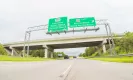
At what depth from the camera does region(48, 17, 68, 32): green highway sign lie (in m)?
32.9

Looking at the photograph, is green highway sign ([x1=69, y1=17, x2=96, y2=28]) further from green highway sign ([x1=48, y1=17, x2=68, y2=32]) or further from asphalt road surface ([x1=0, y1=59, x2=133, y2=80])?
asphalt road surface ([x1=0, y1=59, x2=133, y2=80])

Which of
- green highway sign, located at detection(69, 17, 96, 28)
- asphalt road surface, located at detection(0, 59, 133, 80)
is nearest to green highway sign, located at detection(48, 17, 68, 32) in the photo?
green highway sign, located at detection(69, 17, 96, 28)

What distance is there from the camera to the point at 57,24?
33.3 meters

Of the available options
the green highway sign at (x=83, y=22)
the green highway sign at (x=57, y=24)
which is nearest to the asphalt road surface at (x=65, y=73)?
the green highway sign at (x=83, y=22)

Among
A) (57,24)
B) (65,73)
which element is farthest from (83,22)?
(65,73)

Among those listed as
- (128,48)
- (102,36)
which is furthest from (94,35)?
(128,48)

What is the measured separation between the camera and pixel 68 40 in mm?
52844

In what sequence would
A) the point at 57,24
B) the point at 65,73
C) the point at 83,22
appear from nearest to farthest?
the point at 65,73
the point at 83,22
the point at 57,24

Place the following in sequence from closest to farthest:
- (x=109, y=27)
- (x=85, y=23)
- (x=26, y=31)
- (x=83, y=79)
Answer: (x=83, y=79) → (x=85, y=23) → (x=109, y=27) → (x=26, y=31)

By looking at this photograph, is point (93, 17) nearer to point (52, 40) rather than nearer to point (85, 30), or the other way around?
point (85, 30)

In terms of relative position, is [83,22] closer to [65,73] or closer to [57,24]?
[57,24]

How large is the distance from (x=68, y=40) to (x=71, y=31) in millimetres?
19276

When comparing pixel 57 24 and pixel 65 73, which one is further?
pixel 57 24

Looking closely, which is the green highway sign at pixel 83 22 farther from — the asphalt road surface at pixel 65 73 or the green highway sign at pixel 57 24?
the asphalt road surface at pixel 65 73
